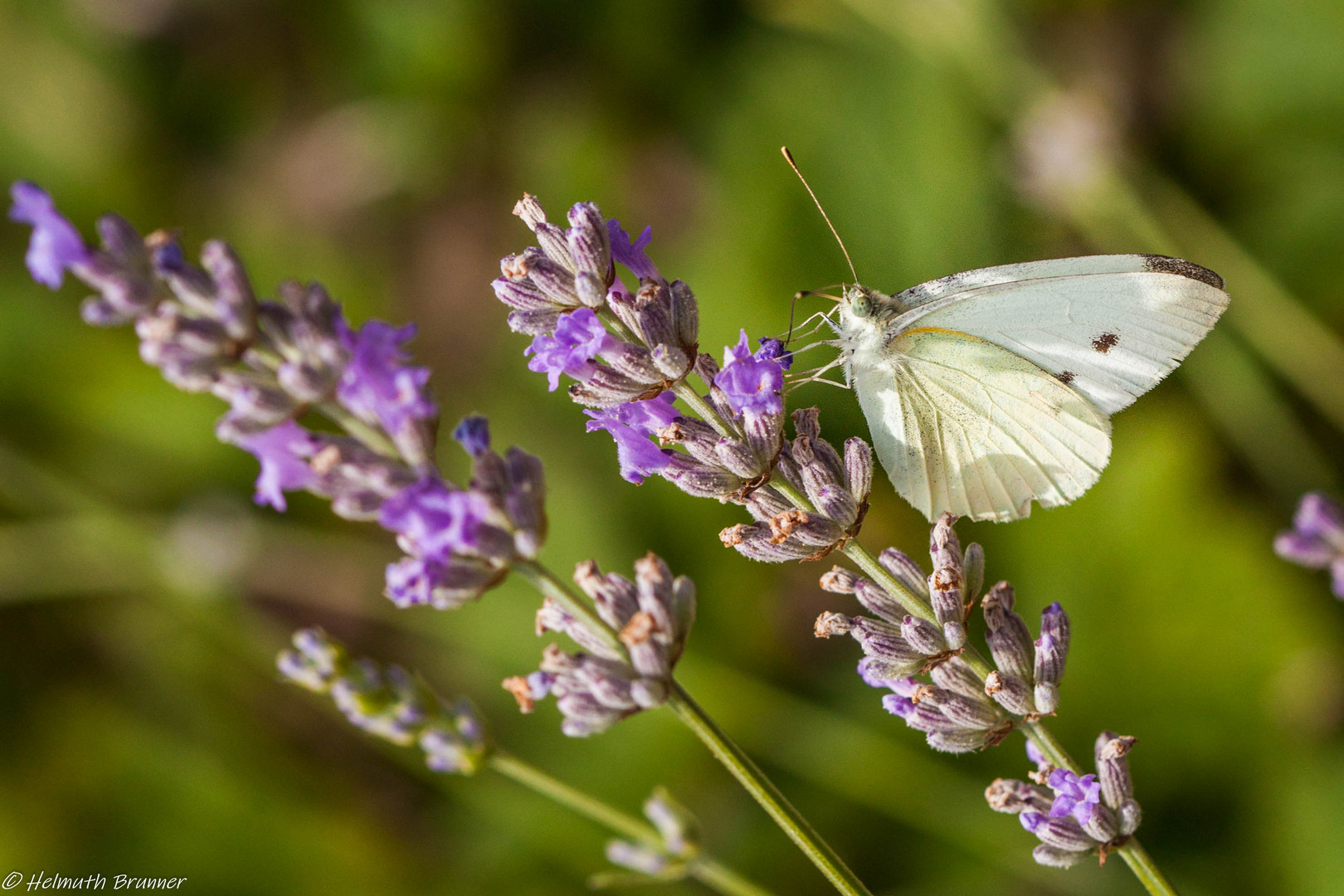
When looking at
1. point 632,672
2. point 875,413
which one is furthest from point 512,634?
point 632,672

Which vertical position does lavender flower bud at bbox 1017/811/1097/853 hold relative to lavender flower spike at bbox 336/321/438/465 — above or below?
below

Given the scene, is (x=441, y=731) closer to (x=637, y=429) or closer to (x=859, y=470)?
(x=637, y=429)

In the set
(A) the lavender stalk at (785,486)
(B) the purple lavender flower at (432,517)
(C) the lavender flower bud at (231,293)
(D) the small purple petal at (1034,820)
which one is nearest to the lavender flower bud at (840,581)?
(A) the lavender stalk at (785,486)

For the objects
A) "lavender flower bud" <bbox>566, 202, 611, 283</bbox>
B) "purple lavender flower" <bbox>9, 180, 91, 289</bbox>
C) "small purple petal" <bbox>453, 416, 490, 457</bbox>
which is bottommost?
"small purple petal" <bbox>453, 416, 490, 457</bbox>

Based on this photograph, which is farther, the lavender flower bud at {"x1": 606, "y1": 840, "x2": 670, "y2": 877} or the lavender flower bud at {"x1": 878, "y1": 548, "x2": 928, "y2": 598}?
the lavender flower bud at {"x1": 606, "y1": 840, "x2": 670, "y2": 877}

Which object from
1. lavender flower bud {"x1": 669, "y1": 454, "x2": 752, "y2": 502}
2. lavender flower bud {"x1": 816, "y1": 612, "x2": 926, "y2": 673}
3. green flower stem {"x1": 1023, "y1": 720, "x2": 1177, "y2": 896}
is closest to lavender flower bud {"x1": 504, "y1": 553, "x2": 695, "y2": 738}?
lavender flower bud {"x1": 669, "y1": 454, "x2": 752, "y2": 502}

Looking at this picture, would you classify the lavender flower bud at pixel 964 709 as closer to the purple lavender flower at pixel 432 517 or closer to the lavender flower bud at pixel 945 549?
the lavender flower bud at pixel 945 549

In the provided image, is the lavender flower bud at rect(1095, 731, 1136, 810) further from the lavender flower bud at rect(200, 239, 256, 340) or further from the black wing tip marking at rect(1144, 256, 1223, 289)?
the lavender flower bud at rect(200, 239, 256, 340)

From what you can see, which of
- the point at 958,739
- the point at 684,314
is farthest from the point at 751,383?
the point at 958,739
